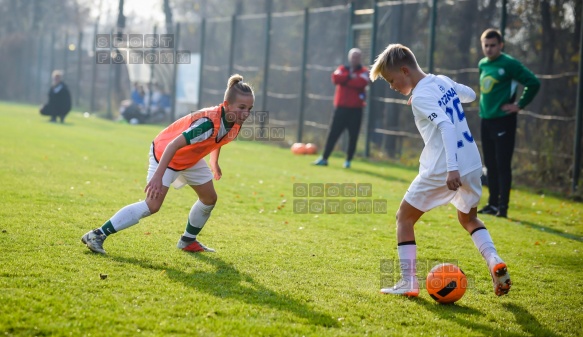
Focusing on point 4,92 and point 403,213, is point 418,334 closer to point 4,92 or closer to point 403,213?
point 403,213

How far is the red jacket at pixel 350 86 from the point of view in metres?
15.0

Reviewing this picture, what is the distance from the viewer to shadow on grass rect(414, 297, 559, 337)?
14.6ft

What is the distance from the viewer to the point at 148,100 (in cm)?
3009

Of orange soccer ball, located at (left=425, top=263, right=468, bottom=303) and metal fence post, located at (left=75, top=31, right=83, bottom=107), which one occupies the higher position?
metal fence post, located at (left=75, top=31, right=83, bottom=107)

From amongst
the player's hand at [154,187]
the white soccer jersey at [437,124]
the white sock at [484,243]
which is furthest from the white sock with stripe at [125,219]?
the white sock at [484,243]

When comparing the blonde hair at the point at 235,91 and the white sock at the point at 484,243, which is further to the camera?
the blonde hair at the point at 235,91

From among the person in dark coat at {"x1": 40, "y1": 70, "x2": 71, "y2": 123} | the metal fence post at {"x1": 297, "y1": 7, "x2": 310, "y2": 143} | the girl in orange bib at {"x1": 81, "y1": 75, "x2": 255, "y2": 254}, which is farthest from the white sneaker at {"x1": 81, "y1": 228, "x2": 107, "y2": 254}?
the person in dark coat at {"x1": 40, "y1": 70, "x2": 71, "y2": 123}

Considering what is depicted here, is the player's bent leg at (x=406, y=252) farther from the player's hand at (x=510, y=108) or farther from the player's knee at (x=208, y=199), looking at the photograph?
the player's hand at (x=510, y=108)

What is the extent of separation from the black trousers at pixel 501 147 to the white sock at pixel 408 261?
4465mm

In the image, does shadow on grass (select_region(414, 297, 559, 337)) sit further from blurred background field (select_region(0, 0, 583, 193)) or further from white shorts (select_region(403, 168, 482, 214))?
blurred background field (select_region(0, 0, 583, 193))

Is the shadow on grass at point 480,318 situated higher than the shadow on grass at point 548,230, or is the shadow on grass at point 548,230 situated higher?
the shadow on grass at point 548,230

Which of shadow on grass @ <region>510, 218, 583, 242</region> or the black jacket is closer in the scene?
shadow on grass @ <region>510, 218, 583, 242</region>

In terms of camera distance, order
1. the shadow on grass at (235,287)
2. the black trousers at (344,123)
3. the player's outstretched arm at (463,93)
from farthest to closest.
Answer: the black trousers at (344,123)
the player's outstretched arm at (463,93)
the shadow on grass at (235,287)

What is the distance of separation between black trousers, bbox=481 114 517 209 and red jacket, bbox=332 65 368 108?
18.4 ft
